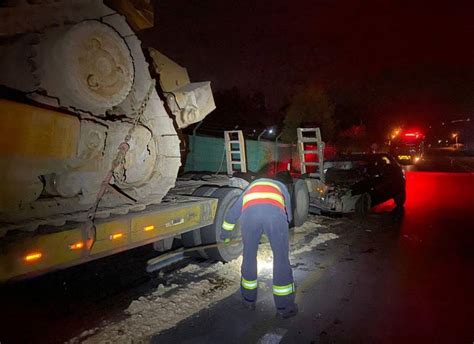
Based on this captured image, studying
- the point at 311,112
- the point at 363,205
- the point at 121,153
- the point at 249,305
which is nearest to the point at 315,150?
the point at 363,205

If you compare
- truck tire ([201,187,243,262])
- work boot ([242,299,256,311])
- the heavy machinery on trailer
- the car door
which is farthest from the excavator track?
the car door

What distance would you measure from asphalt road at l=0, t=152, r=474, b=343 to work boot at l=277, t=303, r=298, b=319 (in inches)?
3.5

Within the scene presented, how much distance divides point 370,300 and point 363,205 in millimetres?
5427

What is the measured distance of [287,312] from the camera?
163 inches

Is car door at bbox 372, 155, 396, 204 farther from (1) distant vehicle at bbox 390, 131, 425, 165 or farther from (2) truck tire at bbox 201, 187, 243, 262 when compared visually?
(1) distant vehicle at bbox 390, 131, 425, 165

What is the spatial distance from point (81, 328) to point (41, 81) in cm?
248

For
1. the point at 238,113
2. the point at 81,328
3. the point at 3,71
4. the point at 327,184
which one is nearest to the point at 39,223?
the point at 81,328

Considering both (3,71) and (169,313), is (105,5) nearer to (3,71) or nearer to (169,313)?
(3,71)

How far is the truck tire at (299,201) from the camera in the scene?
26.9 ft

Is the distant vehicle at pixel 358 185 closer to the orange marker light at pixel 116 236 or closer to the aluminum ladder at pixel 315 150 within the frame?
the aluminum ladder at pixel 315 150

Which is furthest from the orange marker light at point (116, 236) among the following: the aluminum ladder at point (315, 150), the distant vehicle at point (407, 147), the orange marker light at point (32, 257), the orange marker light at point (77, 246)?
the distant vehicle at point (407, 147)

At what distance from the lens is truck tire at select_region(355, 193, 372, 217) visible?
962 cm

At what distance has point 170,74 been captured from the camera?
5.41 meters

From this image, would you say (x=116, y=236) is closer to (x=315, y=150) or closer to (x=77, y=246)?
(x=77, y=246)
